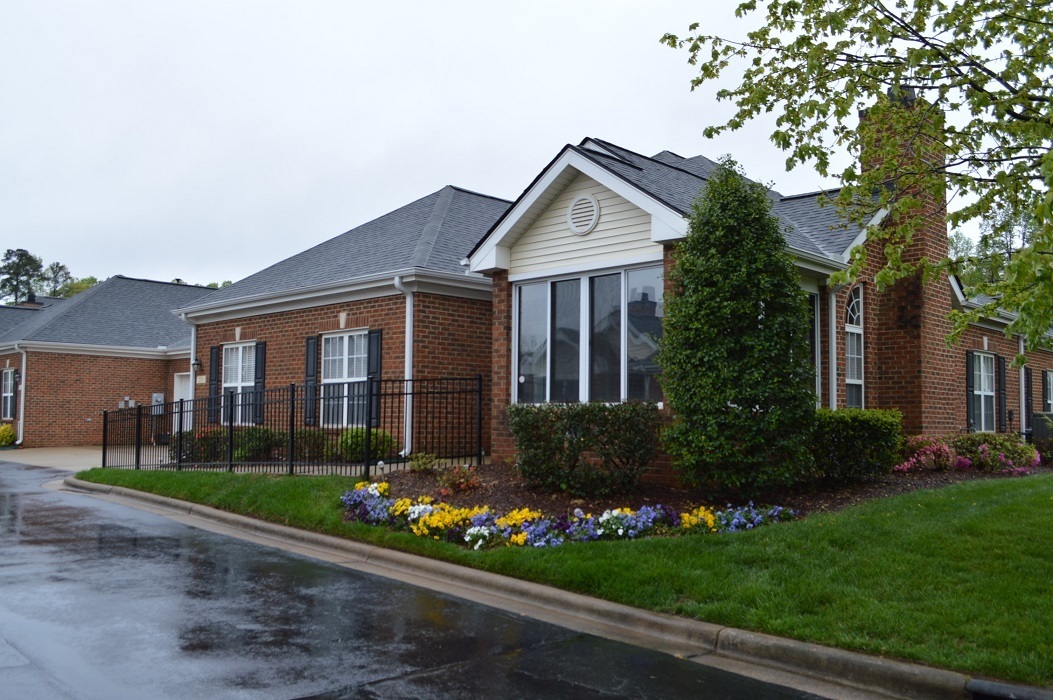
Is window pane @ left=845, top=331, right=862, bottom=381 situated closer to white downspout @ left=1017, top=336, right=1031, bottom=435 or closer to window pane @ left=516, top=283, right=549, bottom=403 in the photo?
window pane @ left=516, top=283, right=549, bottom=403

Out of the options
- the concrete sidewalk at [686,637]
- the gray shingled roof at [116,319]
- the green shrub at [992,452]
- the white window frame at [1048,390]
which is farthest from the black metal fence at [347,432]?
the white window frame at [1048,390]

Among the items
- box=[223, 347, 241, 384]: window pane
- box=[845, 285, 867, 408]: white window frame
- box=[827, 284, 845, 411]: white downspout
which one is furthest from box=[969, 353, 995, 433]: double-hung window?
box=[223, 347, 241, 384]: window pane

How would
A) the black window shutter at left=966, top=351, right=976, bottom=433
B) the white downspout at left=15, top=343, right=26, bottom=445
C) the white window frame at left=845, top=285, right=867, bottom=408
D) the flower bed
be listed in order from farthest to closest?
the white downspout at left=15, top=343, right=26, bottom=445 < the black window shutter at left=966, top=351, right=976, bottom=433 < the white window frame at left=845, top=285, right=867, bottom=408 < the flower bed

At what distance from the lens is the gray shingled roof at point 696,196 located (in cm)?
1154

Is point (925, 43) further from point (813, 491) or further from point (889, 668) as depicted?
point (889, 668)

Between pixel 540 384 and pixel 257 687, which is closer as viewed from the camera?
pixel 257 687

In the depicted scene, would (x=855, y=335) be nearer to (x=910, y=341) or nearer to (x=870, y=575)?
(x=910, y=341)

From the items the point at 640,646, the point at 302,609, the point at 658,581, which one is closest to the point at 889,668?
the point at 640,646

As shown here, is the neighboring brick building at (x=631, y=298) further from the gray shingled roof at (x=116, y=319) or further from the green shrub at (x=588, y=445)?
the gray shingled roof at (x=116, y=319)

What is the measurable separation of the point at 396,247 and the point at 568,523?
9.64m

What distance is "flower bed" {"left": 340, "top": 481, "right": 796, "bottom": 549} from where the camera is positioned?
28.0ft

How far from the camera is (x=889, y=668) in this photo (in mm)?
5266

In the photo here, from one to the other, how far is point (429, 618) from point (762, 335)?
4.81m

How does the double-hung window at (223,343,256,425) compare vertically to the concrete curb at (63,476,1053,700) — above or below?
above
